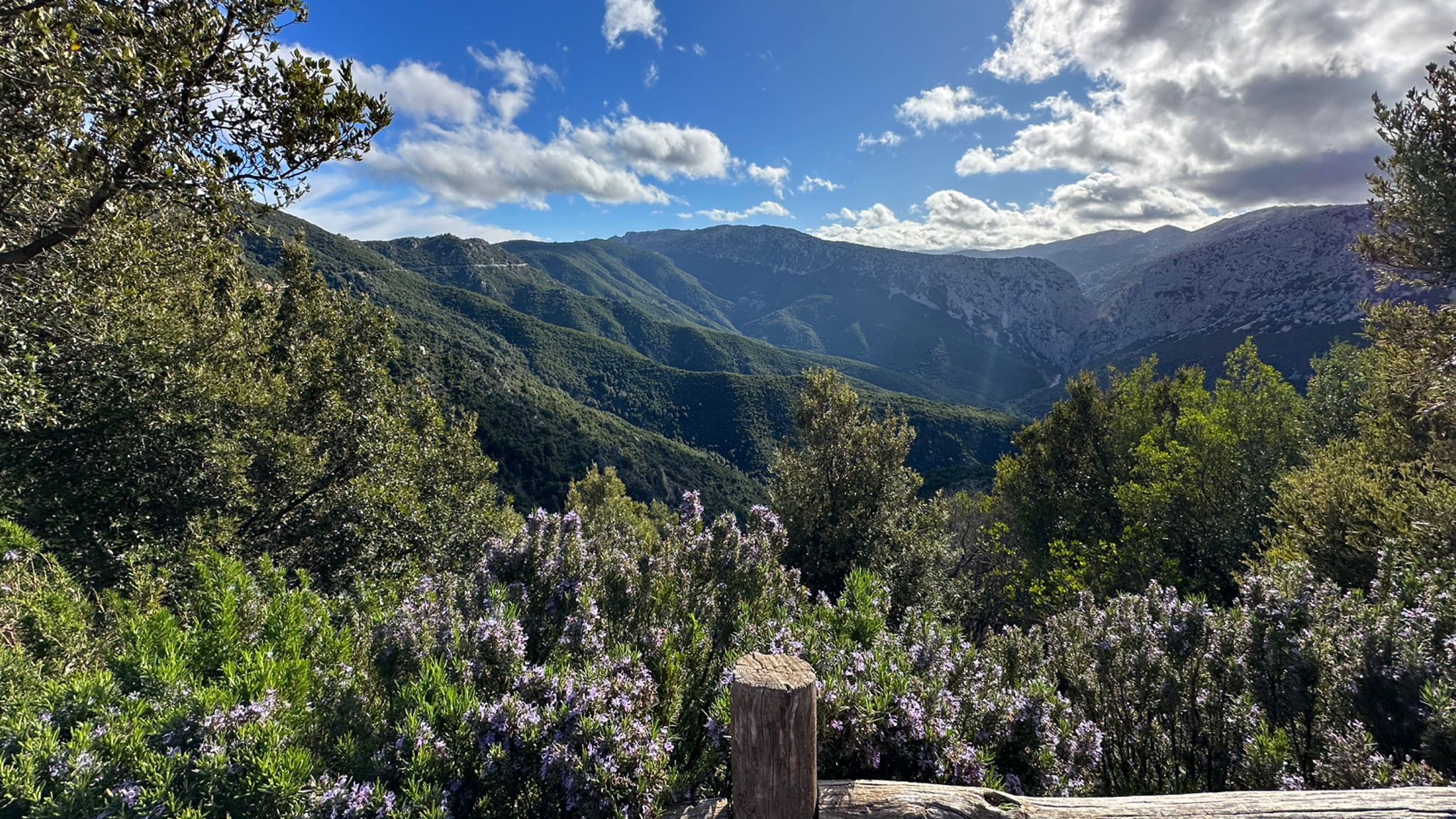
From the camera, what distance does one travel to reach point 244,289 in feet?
43.6

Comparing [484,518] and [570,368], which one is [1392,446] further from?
[570,368]

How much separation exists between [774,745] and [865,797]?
62cm

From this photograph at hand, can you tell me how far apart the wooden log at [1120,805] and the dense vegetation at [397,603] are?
45 centimetres

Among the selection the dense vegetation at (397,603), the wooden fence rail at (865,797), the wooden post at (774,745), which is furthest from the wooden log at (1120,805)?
the dense vegetation at (397,603)

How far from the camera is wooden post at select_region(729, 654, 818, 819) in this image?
2521 mm

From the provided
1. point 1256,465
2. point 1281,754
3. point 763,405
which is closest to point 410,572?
point 1281,754

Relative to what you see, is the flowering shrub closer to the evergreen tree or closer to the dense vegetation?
the dense vegetation

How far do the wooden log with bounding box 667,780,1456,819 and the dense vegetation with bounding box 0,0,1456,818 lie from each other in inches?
17.5

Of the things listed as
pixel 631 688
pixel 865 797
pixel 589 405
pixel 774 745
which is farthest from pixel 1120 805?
pixel 589 405

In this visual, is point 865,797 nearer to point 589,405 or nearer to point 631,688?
point 631,688

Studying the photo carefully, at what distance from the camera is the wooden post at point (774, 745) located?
2521 millimetres

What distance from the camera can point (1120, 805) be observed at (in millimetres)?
2811

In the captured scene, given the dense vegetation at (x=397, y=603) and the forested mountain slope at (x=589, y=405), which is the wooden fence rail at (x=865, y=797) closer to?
the dense vegetation at (x=397, y=603)

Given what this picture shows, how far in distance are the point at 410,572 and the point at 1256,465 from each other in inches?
926
